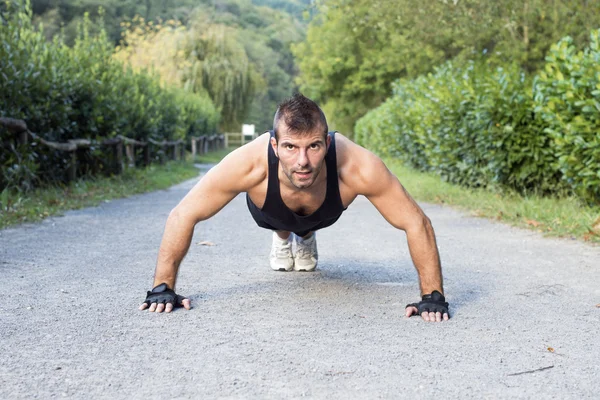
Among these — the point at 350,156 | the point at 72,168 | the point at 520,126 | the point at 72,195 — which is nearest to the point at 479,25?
the point at 520,126

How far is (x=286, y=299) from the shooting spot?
499 cm

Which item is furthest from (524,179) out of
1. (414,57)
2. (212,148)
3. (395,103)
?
(212,148)

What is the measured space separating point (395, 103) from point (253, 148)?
16736mm

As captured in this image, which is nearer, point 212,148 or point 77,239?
point 77,239

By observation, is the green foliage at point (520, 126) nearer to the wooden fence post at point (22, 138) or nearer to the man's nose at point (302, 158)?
the man's nose at point (302, 158)

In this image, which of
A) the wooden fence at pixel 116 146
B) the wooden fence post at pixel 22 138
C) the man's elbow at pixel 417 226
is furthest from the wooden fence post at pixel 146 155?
the man's elbow at pixel 417 226

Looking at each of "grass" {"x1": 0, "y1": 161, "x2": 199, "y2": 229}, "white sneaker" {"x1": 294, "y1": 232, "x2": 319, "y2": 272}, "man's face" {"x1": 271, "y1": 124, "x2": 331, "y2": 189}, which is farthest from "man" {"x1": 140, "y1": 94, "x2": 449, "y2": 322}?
"grass" {"x1": 0, "y1": 161, "x2": 199, "y2": 229}

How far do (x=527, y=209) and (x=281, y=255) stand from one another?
15.1 ft

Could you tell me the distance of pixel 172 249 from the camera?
4.73 metres

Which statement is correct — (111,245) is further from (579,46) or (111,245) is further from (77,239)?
(579,46)

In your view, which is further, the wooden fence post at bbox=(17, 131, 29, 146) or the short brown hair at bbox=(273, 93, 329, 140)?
the wooden fence post at bbox=(17, 131, 29, 146)

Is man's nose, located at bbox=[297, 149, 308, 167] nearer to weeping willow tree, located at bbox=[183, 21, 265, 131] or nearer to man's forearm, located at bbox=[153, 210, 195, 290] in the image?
man's forearm, located at bbox=[153, 210, 195, 290]

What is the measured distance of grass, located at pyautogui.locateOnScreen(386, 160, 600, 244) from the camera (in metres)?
8.10

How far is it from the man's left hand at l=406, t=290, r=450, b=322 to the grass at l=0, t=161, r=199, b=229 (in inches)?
210
